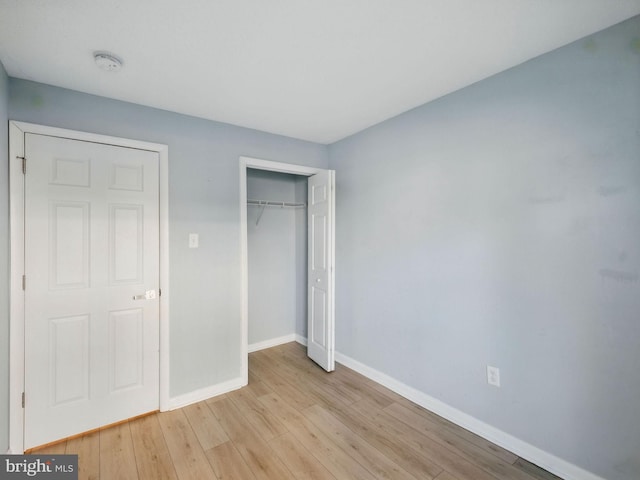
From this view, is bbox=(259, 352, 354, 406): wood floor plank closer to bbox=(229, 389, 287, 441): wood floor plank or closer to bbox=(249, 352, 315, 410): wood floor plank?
bbox=(249, 352, 315, 410): wood floor plank

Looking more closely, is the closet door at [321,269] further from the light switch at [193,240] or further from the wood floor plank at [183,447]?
the wood floor plank at [183,447]

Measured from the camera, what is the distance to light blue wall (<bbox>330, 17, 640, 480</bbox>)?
4.77ft

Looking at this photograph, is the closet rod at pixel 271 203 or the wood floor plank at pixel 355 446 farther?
the closet rod at pixel 271 203

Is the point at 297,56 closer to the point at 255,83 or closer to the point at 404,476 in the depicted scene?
the point at 255,83

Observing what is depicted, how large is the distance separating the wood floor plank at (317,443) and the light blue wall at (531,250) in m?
0.89

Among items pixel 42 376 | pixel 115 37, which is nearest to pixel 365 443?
pixel 42 376

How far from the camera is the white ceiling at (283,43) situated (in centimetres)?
134

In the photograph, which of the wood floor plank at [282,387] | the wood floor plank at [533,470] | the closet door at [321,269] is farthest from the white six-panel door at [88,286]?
the wood floor plank at [533,470]

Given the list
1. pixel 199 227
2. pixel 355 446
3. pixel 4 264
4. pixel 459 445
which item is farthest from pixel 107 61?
pixel 459 445

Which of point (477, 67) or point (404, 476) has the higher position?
point (477, 67)

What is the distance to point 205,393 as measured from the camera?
2494 mm

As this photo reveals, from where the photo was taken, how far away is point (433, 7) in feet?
4.36

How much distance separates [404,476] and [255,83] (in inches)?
105

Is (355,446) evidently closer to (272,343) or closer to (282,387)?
(282,387)
